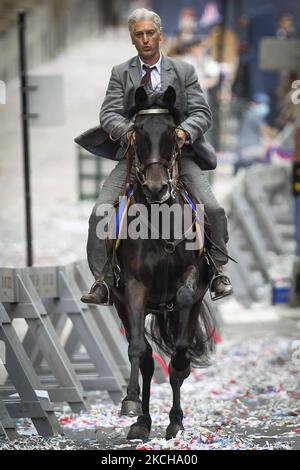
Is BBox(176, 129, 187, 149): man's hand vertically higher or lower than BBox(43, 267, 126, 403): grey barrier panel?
higher

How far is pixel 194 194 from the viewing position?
12.2m

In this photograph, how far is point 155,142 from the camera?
1124 cm

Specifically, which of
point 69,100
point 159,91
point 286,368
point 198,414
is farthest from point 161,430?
point 69,100

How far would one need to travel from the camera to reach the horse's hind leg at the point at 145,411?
12.2 m

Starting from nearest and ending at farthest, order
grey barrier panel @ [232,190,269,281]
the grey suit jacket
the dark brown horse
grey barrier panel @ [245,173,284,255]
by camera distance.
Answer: the dark brown horse, the grey suit jacket, grey barrier panel @ [232,190,269,281], grey barrier panel @ [245,173,284,255]

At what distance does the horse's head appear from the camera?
36.6ft

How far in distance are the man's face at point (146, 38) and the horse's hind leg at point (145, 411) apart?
2.46 m

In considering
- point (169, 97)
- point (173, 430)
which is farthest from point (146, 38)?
point (173, 430)

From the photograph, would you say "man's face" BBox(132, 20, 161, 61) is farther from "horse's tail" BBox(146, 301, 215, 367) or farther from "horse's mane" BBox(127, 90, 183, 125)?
"horse's tail" BBox(146, 301, 215, 367)

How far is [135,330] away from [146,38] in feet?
7.61

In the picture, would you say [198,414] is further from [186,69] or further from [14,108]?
[14,108]

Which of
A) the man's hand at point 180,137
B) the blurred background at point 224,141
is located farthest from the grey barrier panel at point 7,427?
the blurred background at point 224,141

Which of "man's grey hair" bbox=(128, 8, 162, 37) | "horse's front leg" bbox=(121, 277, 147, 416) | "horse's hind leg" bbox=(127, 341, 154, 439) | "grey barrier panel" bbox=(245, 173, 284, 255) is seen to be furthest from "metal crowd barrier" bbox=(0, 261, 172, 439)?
"grey barrier panel" bbox=(245, 173, 284, 255)
